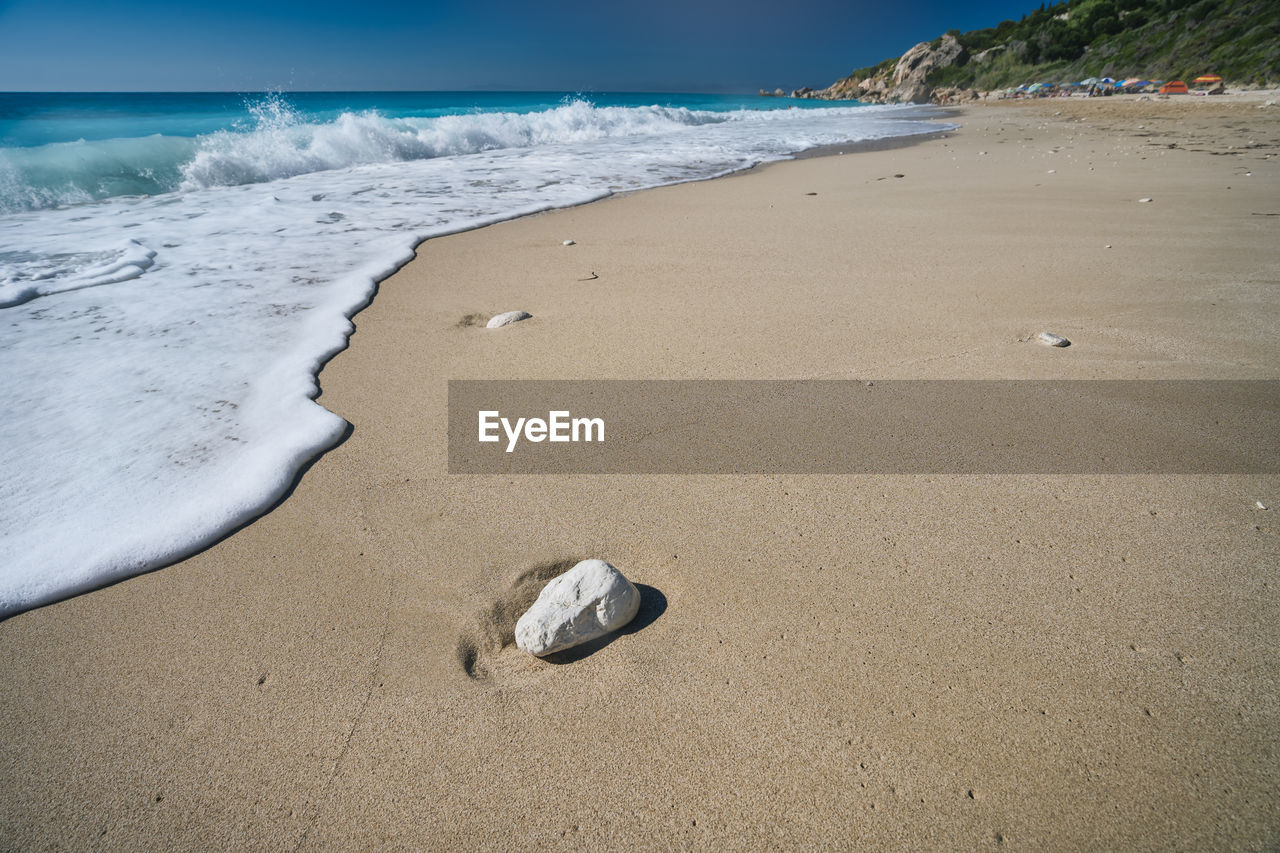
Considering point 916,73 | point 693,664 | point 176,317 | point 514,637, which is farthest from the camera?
point 916,73

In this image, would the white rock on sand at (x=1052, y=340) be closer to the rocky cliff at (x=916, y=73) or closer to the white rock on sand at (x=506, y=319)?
the white rock on sand at (x=506, y=319)

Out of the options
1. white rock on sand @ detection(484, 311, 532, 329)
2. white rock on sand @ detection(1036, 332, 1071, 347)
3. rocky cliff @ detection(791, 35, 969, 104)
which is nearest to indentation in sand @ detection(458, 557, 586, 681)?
white rock on sand @ detection(484, 311, 532, 329)

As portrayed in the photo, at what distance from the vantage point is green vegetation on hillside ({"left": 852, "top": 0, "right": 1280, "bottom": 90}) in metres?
27.0

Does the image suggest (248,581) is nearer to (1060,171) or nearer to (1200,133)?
(1060,171)

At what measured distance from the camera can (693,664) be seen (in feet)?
4.53

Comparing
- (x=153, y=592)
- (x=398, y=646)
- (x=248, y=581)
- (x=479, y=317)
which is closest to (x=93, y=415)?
(x=153, y=592)

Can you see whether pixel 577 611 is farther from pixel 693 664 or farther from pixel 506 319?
pixel 506 319

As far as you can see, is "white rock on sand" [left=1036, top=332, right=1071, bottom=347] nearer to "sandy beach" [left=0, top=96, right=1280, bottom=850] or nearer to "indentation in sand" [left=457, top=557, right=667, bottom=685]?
"sandy beach" [left=0, top=96, right=1280, bottom=850]

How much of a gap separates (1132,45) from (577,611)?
1990 inches

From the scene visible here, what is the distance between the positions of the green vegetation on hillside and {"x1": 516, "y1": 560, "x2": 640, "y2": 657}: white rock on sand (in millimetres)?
36503

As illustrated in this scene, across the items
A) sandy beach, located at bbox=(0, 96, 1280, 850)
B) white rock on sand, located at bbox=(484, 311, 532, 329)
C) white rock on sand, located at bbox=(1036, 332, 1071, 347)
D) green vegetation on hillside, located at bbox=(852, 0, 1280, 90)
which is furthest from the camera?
green vegetation on hillside, located at bbox=(852, 0, 1280, 90)

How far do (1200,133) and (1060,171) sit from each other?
23.7 feet

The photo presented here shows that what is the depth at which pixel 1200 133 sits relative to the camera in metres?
11.4

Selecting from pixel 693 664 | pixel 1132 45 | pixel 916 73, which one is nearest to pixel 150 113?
pixel 693 664
